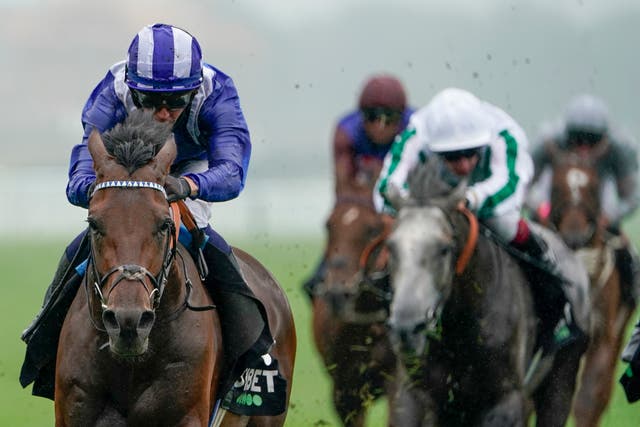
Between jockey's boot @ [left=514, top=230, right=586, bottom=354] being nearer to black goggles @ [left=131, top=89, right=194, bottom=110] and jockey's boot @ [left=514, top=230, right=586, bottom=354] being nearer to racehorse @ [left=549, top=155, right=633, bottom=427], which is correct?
racehorse @ [left=549, top=155, right=633, bottom=427]

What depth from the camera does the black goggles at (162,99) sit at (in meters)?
6.08

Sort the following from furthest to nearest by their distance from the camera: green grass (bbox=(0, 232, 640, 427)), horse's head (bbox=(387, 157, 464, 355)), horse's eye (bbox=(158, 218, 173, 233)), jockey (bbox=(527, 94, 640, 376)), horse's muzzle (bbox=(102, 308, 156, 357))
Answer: green grass (bbox=(0, 232, 640, 427)) → jockey (bbox=(527, 94, 640, 376)) → horse's head (bbox=(387, 157, 464, 355)) → horse's eye (bbox=(158, 218, 173, 233)) → horse's muzzle (bbox=(102, 308, 156, 357))

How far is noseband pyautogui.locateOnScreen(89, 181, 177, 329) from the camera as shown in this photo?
5156mm

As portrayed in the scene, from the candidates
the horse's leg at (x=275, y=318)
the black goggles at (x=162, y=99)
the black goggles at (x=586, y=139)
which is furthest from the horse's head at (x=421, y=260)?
the black goggles at (x=586, y=139)

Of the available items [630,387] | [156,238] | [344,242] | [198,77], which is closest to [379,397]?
[344,242]

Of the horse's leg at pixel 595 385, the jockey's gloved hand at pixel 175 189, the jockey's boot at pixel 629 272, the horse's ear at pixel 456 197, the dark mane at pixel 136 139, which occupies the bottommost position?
the horse's leg at pixel 595 385

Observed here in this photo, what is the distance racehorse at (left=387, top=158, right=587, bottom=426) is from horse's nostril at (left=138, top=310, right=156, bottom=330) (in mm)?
1631

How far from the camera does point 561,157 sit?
9.73m

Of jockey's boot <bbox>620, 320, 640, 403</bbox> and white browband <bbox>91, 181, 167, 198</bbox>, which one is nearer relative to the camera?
white browband <bbox>91, 181, 167, 198</bbox>

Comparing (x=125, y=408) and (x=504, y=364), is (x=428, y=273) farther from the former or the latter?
(x=125, y=408)

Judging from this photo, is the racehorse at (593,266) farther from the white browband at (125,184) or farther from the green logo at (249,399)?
the white browband at (125,184)

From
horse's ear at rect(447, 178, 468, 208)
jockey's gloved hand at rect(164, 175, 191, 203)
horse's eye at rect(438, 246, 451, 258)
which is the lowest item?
horse's eye at rect(438, 246, 451, 258)

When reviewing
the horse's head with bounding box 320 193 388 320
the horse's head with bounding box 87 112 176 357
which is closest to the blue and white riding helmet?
the horse's head with bounding box 87 112 176 357

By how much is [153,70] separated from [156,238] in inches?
37.6
